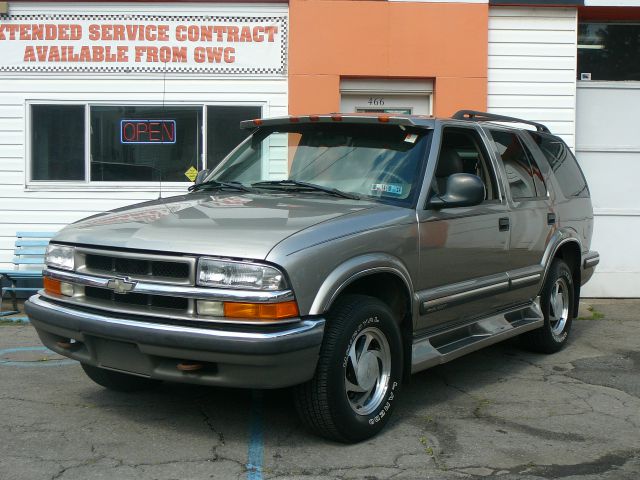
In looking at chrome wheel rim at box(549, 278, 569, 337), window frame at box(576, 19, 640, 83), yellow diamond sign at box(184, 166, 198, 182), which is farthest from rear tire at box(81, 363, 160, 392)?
window frame at box(576, 19, 640, 83)

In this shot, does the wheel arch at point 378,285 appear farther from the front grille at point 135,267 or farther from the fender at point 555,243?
the fender at point 555,243

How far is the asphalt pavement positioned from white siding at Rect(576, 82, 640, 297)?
3.99 metres

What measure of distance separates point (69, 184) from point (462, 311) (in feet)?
19.6

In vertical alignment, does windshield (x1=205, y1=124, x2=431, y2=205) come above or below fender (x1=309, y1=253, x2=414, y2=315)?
above

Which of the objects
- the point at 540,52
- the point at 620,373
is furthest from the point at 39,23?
the point at 620,373

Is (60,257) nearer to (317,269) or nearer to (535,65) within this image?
(317,269)

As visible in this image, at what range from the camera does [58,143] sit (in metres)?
10.1

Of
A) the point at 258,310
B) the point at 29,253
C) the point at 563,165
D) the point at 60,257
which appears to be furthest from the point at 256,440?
the point at 29,253

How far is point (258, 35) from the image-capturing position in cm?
994

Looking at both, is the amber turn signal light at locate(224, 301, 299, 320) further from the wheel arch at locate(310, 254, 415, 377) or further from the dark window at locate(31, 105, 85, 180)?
the dark window at locate(31, 105, 85, 180)

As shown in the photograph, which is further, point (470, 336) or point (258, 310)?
point (470, 336)

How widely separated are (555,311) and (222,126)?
4.68 meters

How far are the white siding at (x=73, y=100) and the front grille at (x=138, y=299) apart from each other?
549 cm

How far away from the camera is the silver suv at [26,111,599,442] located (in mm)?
4195
